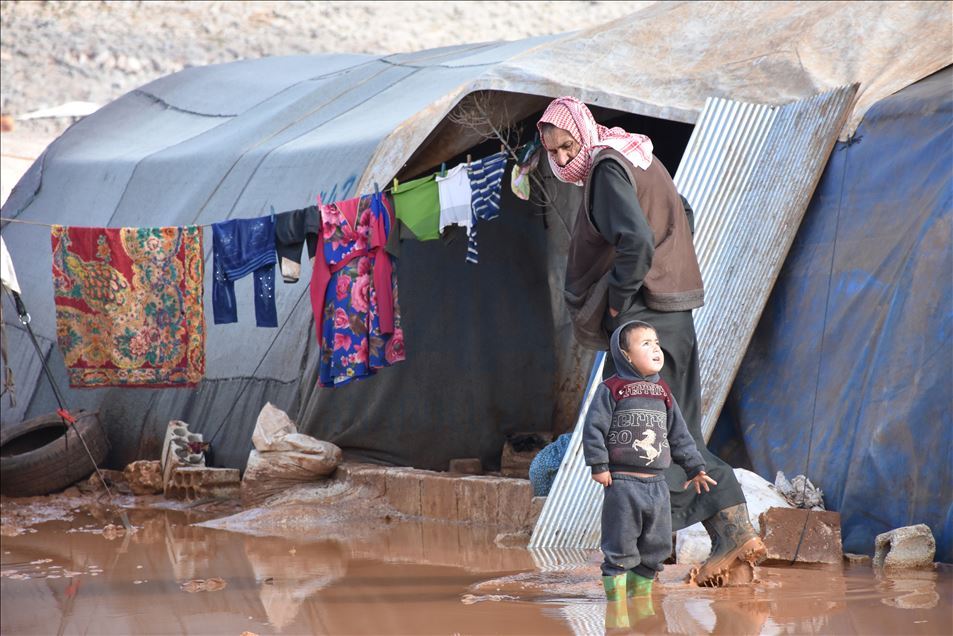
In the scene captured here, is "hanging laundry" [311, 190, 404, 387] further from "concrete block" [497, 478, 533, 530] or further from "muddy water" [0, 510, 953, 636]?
"muddy water" [0, 510, 953, 636]

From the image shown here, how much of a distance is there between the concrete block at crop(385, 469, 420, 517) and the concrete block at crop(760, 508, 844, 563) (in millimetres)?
3233

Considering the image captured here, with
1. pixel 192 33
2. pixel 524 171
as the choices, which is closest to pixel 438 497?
pixel 524 171

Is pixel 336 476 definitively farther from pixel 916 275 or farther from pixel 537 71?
pixel 916 275

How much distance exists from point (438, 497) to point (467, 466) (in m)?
1.31

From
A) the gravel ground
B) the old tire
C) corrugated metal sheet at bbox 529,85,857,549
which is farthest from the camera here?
the gravel ground

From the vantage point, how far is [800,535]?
519 cm

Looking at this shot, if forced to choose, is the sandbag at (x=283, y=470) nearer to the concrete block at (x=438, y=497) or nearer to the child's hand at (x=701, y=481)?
the concrete block at (x=438, y=497)

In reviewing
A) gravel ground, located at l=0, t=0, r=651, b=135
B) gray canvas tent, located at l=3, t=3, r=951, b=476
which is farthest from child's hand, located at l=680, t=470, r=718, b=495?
gravel ground, located at l=0, t=0, r=651, b=135

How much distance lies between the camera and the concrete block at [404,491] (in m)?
8.09

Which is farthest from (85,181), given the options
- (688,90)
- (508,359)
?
(688,90)

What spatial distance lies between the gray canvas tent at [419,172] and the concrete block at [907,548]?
7.04 feet

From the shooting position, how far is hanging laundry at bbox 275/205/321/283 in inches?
340

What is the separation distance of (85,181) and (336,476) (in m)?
5.32

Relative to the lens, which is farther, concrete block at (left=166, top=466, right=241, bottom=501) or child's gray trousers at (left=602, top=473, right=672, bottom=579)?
concrete block at (left=166, top=466, right=241, bottom=501)
